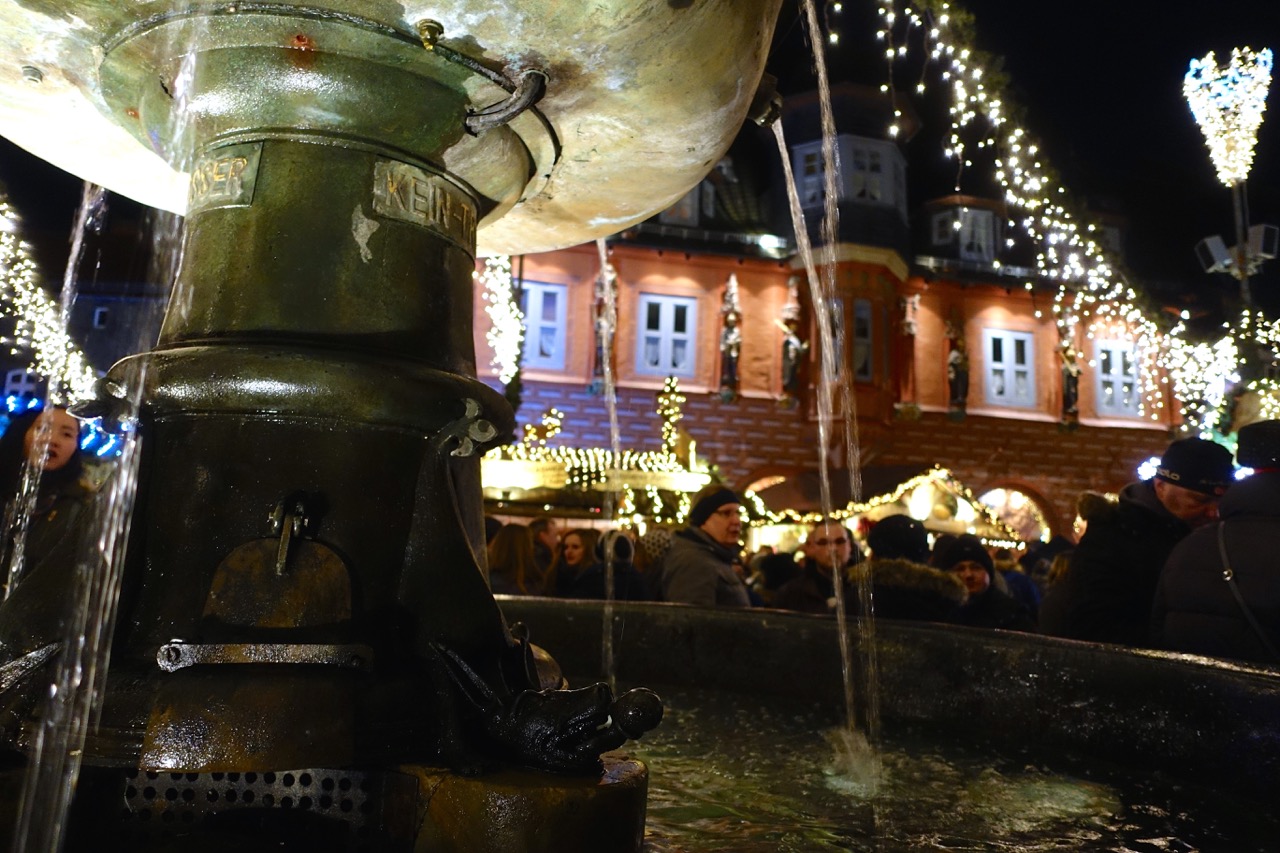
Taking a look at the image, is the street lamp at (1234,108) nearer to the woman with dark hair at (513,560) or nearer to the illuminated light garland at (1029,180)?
the illuminated light garland at (1029,180)

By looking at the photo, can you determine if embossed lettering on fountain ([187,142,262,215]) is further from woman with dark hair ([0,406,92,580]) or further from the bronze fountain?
woman with dark hair ([0,406,92,580])

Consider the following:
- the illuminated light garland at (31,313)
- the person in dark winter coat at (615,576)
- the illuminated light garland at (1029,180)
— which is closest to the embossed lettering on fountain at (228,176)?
the person in dark winter coat at (615,576)

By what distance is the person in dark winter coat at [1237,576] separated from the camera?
3.08 m

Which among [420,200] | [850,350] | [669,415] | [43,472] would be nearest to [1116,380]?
[850,350]

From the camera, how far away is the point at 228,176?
7.38 ft

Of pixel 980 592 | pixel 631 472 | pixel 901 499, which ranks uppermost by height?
pixel 631 472

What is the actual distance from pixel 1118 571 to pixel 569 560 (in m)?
3.64

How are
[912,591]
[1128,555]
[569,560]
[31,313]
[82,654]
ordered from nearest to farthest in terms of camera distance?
[82,654], [1128,555], [912,591], [569,560], [31,313]

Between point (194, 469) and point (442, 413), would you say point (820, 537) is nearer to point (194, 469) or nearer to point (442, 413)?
point (442, 413)

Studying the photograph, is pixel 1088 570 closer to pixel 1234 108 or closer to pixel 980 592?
pixel 980 592

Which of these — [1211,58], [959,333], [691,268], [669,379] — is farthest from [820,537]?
[959,333]

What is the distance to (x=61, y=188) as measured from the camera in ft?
79.0

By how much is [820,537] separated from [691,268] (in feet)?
59.2

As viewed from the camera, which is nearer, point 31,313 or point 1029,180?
point 1029,180
